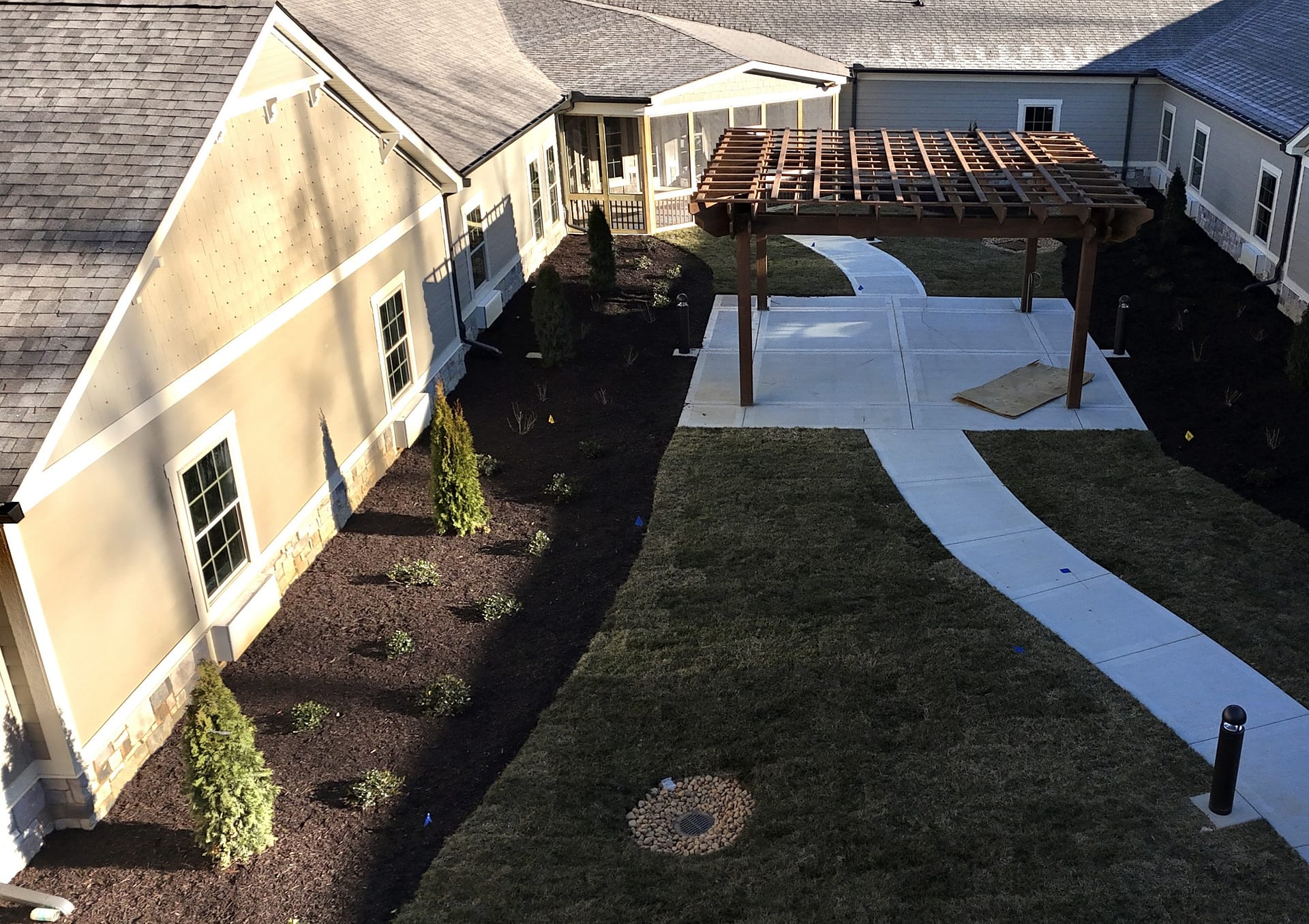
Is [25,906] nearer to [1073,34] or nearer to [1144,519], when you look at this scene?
[1144,519]

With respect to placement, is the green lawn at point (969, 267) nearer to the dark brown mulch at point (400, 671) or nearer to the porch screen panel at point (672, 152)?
the porch screen panel at point (672, 152)

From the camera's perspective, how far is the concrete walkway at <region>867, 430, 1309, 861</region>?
28.6 feet

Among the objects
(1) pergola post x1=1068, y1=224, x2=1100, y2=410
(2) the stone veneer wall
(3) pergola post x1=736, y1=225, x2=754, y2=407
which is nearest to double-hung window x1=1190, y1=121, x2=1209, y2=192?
(1) pergola post x1=1068, y1=224, x2=1100, y2=410

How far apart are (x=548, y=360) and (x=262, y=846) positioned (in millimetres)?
10729

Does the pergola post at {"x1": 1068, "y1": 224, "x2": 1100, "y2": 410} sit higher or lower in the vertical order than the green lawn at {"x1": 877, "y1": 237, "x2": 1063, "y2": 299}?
higher

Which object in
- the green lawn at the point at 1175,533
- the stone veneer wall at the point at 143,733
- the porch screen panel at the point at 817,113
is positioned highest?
the porch screen panel at the point at 817,113

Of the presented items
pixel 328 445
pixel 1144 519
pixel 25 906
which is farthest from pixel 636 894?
pixel 1144 519

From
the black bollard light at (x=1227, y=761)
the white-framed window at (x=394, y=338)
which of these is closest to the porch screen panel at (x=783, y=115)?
the white-framed window at (x=394, y=338)

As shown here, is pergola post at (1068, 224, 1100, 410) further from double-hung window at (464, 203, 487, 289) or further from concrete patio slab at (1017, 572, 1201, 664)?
double-hung window at (464, 203, 487, 289)

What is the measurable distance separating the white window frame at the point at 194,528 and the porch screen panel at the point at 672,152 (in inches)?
666

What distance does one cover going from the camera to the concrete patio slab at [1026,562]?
11.5 m

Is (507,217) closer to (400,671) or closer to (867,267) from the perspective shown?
(867,267)

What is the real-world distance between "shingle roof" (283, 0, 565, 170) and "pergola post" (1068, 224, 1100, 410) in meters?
8.98

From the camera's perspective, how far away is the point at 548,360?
702 inches
